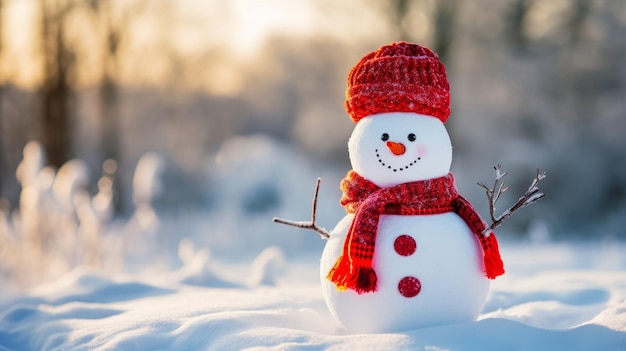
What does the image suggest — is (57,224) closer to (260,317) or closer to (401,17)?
(260,317)

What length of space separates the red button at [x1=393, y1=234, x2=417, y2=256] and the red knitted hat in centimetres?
60

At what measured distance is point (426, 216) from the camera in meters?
3.16

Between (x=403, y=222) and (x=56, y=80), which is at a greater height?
(x=56, y=80)

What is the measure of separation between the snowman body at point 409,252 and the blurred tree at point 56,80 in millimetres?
9933

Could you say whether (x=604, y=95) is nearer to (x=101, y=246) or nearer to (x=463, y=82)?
A: (x=463, y=82)

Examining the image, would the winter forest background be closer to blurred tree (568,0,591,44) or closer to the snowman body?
blurred tree (568,0,591,44)

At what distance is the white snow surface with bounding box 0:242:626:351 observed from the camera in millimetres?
2814

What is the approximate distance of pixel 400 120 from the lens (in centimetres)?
318

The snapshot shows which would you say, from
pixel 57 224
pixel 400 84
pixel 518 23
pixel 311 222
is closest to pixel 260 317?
pixel 311 222

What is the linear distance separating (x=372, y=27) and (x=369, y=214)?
9234mm

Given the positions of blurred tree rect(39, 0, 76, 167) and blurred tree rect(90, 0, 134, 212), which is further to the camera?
blurred tree rect(90, 0, 134, 212)

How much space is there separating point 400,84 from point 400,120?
166 mm

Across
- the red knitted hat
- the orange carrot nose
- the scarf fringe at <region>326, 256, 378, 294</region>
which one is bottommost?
the scarf fringe at <region>326, 256, 378, 294</region>

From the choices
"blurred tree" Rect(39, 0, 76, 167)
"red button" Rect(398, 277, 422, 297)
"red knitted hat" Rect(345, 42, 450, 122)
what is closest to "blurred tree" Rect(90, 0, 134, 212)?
"blurred tree" Rect(39, 0, 76, 167)
